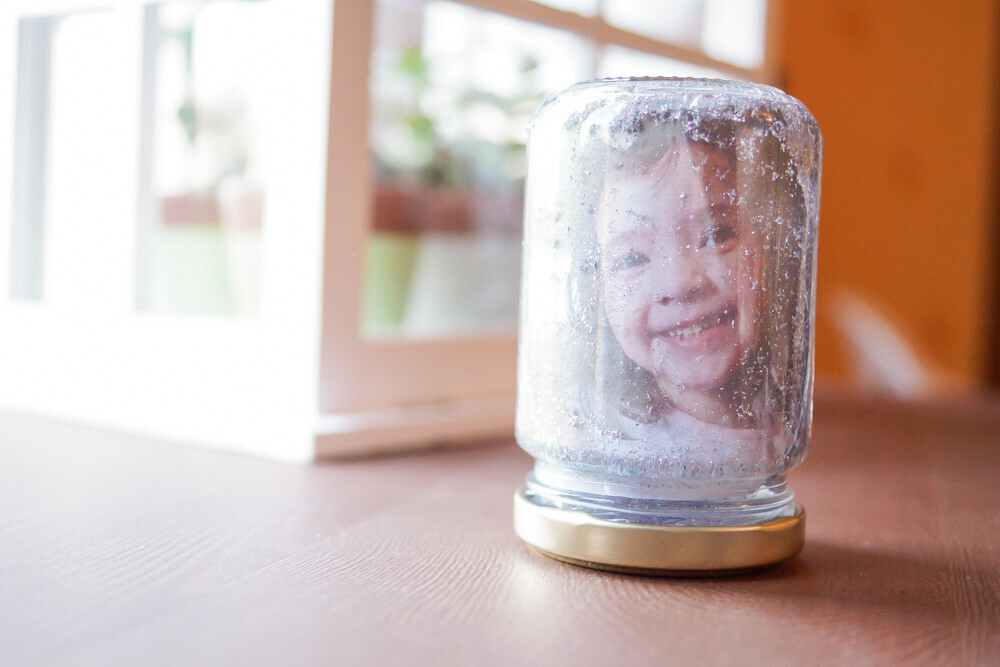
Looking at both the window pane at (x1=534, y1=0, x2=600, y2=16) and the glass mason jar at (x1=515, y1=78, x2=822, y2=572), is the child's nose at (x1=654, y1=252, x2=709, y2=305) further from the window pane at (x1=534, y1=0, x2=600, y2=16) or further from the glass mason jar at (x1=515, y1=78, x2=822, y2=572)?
the window pane at (x1=534, y1=0, x2=600, y2=16)

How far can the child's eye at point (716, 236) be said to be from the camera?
0.35 meters

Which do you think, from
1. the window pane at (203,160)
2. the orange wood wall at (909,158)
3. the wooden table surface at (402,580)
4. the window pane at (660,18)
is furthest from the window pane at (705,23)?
the orange wood wall at (909,158)

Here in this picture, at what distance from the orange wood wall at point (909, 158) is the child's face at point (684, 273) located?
189 cm

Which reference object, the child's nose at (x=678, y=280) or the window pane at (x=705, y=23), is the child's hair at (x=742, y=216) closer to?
the child's nose at (x=678, y=280)

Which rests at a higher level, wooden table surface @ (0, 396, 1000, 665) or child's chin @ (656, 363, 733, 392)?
child's chin @ (656, 363, 733, 392)

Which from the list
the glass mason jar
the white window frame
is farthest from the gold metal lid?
the white window frame

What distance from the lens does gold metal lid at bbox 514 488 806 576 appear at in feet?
1.13

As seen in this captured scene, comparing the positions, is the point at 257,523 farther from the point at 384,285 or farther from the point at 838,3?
the point at 838,3

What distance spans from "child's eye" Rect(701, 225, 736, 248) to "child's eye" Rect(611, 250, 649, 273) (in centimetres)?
2

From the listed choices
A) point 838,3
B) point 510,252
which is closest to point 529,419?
point 510,252

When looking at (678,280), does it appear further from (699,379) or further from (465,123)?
(465,123)

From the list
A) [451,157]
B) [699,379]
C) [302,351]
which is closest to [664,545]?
[699,379]

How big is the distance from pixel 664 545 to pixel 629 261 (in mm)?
105

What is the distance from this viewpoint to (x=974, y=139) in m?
2.61
